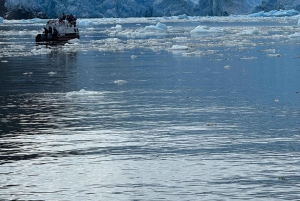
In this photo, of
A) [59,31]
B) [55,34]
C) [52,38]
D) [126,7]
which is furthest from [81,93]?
[126,7]

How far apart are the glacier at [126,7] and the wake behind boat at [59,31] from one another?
219 feet

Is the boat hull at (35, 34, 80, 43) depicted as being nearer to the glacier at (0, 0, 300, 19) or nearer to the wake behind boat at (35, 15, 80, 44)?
the wake behind boat at (35, 15, 80, 44)

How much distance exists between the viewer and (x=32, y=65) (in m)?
31.7

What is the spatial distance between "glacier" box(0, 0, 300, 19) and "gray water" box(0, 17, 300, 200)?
102 metres

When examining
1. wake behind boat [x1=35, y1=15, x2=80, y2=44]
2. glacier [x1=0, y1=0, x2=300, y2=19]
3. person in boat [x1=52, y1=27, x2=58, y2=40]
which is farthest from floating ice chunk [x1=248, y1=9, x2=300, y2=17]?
person in boat [x1=52, y1=27, x2=58, y2=40]

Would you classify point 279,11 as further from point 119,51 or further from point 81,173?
point 81,173

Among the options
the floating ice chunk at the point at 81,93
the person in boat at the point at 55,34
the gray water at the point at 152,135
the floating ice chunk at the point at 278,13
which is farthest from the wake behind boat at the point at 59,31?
the floating ice chunk at the point at 278,13

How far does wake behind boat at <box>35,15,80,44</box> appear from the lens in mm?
56528

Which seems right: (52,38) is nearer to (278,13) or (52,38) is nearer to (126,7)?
(126,7)

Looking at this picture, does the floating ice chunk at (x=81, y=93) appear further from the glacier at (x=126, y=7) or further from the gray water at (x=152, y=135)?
the glacier at (x=126, y=7)

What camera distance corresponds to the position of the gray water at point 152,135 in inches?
373

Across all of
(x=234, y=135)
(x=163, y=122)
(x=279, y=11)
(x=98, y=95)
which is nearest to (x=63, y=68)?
(x=98, y=95)

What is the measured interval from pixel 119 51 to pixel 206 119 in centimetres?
2688

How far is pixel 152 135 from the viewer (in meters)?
13.2
